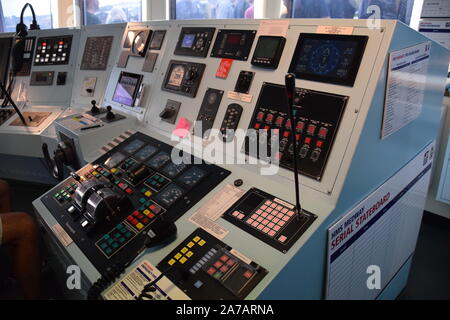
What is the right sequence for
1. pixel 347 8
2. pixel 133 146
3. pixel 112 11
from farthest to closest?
pixel 112 11
pixel 347 8
pixel 133 146

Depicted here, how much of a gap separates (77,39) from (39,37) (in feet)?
1.36

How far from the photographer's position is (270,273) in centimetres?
92

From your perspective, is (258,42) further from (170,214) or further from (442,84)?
(442,84)

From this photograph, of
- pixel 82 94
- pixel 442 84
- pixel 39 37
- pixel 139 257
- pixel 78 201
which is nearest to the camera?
pixel 139 257

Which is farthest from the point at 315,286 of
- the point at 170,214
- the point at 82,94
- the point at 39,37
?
the point at 39,37

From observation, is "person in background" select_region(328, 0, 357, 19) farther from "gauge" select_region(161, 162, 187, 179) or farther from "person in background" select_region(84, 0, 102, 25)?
Answer: "person in background" select_region(84, 0, 102, 25)

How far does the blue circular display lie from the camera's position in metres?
1.18

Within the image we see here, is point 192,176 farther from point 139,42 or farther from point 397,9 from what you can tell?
point 397,9

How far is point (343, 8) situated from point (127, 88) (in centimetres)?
221

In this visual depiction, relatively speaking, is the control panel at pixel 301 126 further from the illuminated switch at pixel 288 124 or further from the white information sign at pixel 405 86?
the white information sign at pixel 405 86

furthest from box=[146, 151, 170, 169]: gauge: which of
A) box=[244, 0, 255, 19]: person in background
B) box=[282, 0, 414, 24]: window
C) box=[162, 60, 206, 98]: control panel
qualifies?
box=[244, 0, 255, 19]: person in background

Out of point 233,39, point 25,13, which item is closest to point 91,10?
point 25,13

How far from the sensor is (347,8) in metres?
3.08

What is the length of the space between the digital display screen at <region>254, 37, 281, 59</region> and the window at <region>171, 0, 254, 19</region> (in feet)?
7.56
